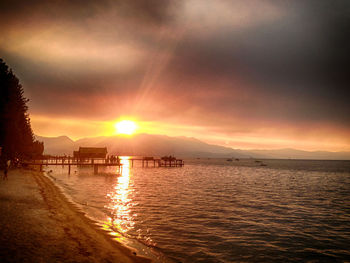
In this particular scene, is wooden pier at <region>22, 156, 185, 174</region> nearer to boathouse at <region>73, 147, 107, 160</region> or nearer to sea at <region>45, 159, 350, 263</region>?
boathouse at <region>73, 147, 107, 160</region>

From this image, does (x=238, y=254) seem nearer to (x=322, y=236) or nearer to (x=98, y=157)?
(x=322, y=236)

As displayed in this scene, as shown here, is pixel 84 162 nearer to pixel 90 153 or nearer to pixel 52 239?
pixel 90 153

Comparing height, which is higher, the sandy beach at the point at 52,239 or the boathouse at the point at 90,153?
the boathouse at the point at 90,153

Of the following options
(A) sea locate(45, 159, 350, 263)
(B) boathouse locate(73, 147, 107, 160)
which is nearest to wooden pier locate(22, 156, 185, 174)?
(B) boathouse locate(73, 147, 107, 160)

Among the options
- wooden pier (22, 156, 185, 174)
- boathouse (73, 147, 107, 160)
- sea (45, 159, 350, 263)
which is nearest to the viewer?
sea (45, 159, 350, 263)

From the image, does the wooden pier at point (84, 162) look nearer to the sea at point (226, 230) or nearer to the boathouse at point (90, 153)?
the boathouse at point (90, 153)

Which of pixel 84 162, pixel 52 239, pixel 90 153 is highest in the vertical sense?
pixel 90 153

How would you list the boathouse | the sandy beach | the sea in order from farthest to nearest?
the boathouse
the sea
the sandy beach

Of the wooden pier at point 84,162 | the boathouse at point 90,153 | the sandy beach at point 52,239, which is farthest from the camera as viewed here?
the boathouse at point 90,153

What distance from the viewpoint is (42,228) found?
34.9ft

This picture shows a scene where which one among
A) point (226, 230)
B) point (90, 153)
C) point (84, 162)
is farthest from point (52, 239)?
point (84, 162)

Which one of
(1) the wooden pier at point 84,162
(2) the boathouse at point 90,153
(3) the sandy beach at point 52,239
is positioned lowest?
(1) the wooden pier at point 84,162

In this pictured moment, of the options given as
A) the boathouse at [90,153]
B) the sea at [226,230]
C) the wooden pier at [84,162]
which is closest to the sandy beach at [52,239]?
the sea at [226,230]

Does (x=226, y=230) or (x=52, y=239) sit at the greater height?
(x=52, y=239)
